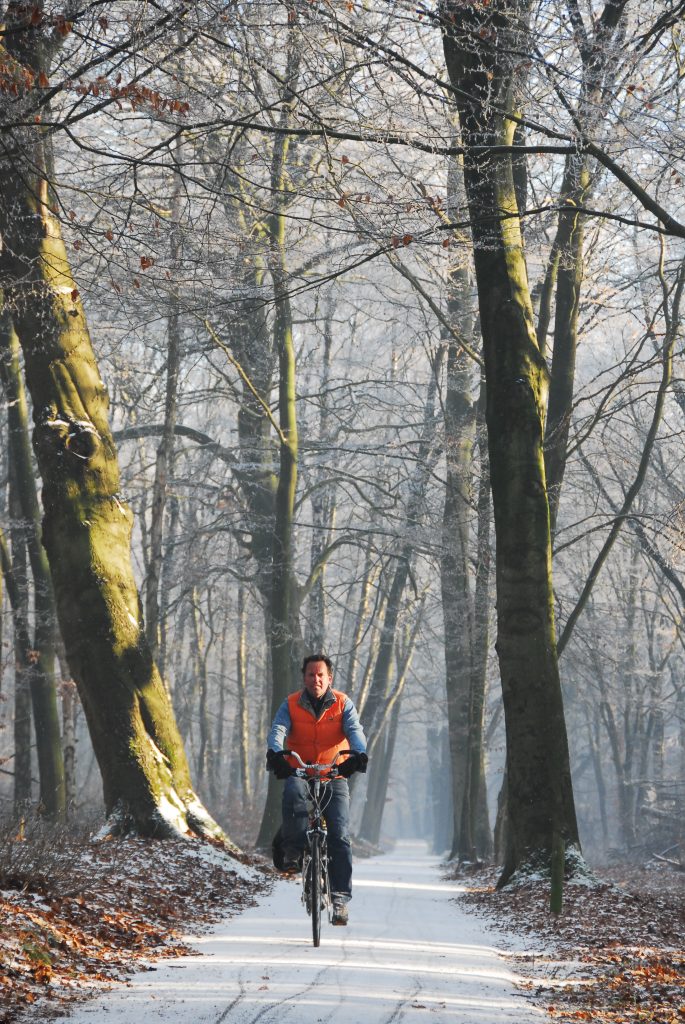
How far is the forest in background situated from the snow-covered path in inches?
146

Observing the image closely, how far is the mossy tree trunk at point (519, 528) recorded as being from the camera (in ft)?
40.7

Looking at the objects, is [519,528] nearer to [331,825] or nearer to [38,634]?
[331,825]

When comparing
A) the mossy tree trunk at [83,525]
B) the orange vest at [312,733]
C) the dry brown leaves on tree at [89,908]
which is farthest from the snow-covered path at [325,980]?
the mossy tree trunk at [83,525]

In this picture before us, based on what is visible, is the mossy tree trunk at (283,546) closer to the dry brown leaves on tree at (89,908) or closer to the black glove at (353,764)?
the dry brown leaves on tree at (89,908)

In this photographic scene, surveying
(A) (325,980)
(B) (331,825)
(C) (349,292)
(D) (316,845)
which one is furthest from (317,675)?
(C) (349,292)

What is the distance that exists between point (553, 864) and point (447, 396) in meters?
17.5

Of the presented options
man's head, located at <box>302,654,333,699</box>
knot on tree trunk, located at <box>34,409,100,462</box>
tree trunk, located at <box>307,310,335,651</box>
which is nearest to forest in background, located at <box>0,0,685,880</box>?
knot on tree trunk, located at <box>34,409,100,462</box>

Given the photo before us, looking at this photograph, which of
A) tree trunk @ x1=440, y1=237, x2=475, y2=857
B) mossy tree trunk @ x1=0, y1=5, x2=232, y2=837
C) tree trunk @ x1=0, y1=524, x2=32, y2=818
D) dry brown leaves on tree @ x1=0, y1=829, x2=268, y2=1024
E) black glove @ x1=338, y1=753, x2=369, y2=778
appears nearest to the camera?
dry brown leaves on tree @ x1=0, y1=829, x2=268, y2=1024

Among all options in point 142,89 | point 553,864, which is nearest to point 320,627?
point 553,864

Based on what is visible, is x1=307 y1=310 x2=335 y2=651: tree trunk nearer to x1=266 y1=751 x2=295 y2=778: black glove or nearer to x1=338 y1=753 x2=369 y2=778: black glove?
x1=338 y1=753 x2=369 y2=778: black glove

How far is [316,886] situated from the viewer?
7965 mm

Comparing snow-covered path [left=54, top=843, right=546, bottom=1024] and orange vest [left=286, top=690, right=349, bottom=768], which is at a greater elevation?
orange vest [left=286, top=690, right=349, bottom=768]

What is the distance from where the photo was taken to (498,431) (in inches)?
507

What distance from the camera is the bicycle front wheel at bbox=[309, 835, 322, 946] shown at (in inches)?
313
